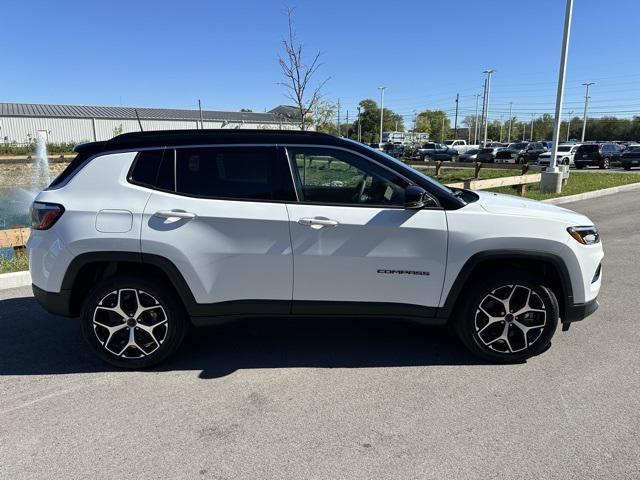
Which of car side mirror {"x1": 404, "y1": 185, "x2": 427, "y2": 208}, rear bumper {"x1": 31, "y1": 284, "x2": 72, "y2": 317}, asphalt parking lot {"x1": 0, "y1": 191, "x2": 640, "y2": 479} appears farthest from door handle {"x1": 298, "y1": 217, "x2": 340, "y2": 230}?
rear bumper {"x1": 31, "y1": 284, "x2": 72, "y2": 317}

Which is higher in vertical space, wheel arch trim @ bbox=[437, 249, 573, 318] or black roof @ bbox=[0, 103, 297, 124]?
black roof @ bbox=[0, 103, 297, 124]

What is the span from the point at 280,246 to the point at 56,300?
1.82 meters

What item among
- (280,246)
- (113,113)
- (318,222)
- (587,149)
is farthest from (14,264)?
(113,113)

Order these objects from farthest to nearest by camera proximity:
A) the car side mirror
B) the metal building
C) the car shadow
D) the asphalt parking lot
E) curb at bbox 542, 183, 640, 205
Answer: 1. the metal building
2. curb at bbox 542, 183, 640, 205
3. the car shadow
4. the car side mirror
5. the asphalt parking lot

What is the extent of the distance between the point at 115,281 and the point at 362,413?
82.9 inches

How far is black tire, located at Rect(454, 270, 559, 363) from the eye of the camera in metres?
3.72

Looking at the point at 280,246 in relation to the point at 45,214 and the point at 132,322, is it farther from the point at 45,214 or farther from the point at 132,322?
the point at 45,214

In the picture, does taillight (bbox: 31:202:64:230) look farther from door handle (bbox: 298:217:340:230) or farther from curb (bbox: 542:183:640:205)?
curb (bbox: 542:183:640:205)

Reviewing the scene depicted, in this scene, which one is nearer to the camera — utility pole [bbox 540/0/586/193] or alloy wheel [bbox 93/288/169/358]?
alloy wheel [bbox 93/288/169/358]

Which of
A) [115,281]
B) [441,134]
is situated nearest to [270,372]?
[115,281]

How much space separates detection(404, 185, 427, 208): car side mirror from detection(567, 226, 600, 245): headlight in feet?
3.89

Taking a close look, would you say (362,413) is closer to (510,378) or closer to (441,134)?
(510,378)

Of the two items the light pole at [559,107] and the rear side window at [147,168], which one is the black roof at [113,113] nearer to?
the light pole at [559,107]

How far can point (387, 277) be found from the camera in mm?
3654
